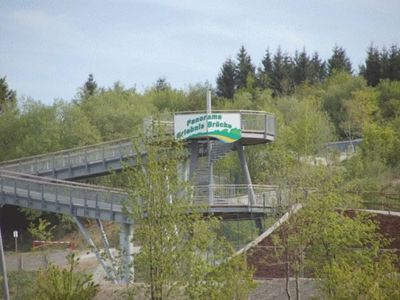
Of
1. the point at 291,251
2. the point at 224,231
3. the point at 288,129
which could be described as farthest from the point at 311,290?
the point at 288,129

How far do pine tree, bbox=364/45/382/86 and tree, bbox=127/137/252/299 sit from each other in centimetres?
6283

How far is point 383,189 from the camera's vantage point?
4609 cm

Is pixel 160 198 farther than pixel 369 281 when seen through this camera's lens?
Yes

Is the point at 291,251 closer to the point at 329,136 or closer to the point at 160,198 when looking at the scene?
the point at 160,198

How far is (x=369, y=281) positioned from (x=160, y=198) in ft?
18.6

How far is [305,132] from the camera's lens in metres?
53.2

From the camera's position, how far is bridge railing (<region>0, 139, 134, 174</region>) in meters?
40.5

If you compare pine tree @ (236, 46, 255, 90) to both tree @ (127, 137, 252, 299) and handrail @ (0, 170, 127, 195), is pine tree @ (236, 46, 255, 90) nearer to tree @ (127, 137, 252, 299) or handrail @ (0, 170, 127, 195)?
handrail @ (0, 170, 127, 195)

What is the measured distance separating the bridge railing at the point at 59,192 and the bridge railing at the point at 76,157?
196cm

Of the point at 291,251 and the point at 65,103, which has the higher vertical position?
the point at 65,103

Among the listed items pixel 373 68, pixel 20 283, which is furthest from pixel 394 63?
pixel 20 283

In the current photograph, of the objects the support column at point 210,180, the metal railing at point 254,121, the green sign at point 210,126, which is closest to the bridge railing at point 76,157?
the green sign at point 210,126

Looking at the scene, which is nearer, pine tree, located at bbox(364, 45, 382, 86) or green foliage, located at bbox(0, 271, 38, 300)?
green foliage, located at bbox(0, 271, 38, 300)

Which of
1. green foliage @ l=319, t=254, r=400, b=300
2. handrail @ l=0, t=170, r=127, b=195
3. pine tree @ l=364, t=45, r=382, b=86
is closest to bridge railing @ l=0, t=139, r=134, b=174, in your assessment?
handrail @ l=0, t=170, r=127, b=195
